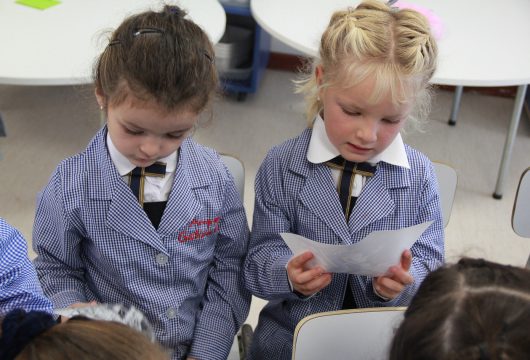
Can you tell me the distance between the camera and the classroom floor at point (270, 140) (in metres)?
2.73

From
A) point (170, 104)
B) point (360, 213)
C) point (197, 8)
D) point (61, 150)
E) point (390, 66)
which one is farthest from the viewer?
point (61, 150)

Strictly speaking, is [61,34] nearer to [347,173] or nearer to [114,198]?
[114,198]

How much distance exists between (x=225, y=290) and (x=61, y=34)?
1.26m

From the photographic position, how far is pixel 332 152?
4.63 ft

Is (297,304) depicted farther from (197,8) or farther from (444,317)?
(197,8)

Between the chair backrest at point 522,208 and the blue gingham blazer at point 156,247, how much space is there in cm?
72

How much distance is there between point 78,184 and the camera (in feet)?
4.27

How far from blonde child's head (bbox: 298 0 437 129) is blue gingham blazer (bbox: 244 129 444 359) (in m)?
0.17

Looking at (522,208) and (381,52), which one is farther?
(522,208)

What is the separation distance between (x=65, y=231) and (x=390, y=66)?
2.39 ft

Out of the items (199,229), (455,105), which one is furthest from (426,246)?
(455,105)

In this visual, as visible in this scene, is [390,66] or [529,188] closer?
[390,66]

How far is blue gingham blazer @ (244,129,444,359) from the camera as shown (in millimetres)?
1412

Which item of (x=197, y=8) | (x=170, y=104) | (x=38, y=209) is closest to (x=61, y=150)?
(x=197, y=8)
